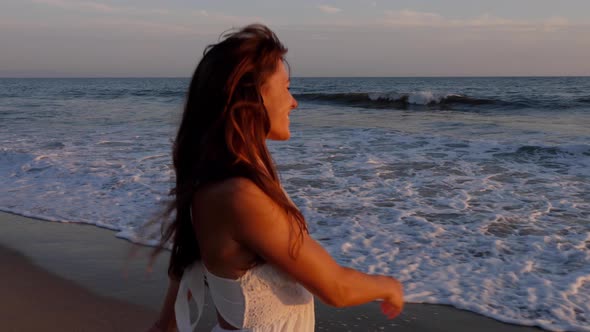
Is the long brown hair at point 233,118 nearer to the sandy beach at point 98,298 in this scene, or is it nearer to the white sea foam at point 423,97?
the sandy beach at point 98,298

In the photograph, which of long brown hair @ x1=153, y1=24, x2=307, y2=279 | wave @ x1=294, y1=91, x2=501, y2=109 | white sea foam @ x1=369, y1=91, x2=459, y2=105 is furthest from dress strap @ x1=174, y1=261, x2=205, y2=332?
white sea foam @ x1=369, y1=91, x2=459, y2=105

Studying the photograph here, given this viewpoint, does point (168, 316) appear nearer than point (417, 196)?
Yes

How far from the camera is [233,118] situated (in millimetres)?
1305

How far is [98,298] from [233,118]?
10.5 ft

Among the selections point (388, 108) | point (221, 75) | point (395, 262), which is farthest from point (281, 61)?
point (388, 108)

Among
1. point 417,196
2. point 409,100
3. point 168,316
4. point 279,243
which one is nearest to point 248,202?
point 279,243

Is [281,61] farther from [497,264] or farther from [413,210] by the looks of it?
[413,210]

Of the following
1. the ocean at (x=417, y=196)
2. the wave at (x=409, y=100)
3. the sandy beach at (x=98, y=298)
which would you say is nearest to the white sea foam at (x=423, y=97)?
the wave at (x=409, y=100)

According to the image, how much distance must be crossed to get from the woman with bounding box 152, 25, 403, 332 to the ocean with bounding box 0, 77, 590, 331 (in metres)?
0.43

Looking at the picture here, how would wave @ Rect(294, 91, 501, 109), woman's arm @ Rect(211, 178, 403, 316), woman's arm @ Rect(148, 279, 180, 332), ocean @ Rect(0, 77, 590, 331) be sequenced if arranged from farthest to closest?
wave @ Rect(294, 91, 501, 109) → ocean @ Rect(0, 77, 590, 331) → woman's arm @ Rect(148, 279, 180, 332) → woman's arm @ Rect(211, 178, 403, 316)

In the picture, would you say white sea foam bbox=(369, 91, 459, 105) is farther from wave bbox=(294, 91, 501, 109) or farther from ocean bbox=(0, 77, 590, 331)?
ocean bbox=(0, 77, 590, 331)

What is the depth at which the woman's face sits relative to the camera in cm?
137

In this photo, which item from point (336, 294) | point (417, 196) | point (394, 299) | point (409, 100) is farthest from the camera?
point (409, 100)

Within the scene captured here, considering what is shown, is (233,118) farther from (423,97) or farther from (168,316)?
(423,97)
